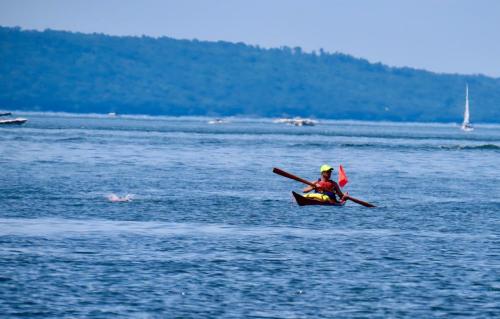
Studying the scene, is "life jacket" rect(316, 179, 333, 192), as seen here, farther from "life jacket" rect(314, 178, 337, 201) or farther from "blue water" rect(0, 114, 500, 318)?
"blue water" rect(0, 114, 500, 318)

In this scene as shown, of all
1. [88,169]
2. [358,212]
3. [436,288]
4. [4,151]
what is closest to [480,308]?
[436,288]

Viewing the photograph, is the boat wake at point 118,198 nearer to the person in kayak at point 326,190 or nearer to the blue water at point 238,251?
the blue water at point 238,251

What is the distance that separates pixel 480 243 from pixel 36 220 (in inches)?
582

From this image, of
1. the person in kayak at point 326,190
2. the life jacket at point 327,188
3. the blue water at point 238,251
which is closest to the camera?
the blue water at point 238,251

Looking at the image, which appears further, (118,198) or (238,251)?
(118,198)

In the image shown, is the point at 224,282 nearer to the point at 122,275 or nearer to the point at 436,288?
the point at 122,275

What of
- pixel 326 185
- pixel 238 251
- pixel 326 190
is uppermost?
pixel 326 185

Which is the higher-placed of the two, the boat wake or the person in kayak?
the person in kayak

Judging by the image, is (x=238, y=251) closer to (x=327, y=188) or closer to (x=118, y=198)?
(x=327, y=188)

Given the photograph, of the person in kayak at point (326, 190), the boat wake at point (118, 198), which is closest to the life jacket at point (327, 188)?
the person in kayak at point (326, 190)

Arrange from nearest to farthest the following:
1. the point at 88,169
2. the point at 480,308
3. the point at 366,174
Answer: the point at 480,308 < the point at 88,169 < the point at 366,174

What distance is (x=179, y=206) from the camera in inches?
1842

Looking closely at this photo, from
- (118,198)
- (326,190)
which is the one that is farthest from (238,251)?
(118,198)

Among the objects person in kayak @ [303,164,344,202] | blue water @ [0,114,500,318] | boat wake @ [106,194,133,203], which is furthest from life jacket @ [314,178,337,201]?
boat wake @ [106,194,133,203]
